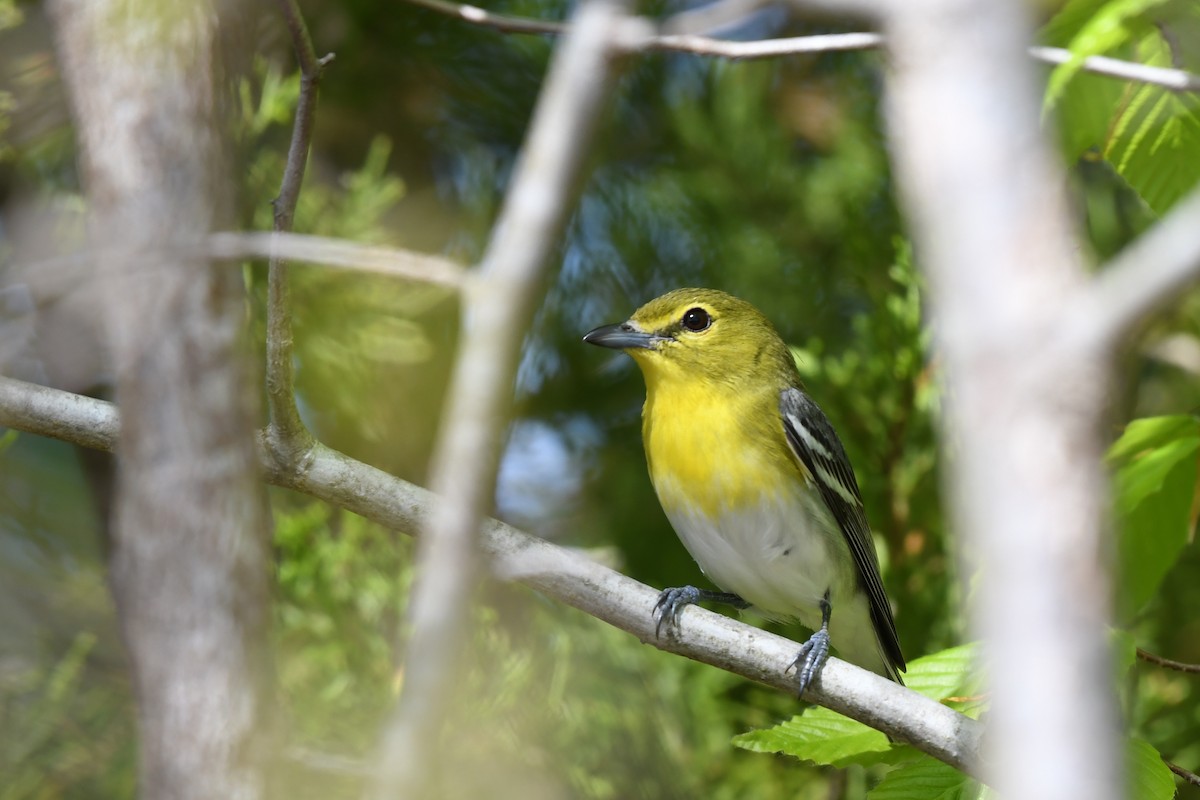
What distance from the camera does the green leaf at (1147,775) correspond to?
2.61 meters

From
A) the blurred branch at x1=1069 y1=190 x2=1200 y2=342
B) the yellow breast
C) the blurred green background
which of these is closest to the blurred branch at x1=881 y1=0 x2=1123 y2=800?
the blurred branch at x1=1069 y1=190 x2=1200 y2=342

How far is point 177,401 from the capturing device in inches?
101

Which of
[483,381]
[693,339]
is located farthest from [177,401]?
[693,339]

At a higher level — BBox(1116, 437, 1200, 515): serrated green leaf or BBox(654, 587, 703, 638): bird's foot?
BBox(1116, 437, 1200, 515): serrated green leaf

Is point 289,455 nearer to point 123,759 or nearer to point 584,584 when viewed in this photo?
point 584,584

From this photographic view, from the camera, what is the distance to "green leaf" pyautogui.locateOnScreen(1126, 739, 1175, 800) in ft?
8.55

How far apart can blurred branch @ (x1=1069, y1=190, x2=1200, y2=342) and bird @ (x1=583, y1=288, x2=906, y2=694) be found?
291 centimetres

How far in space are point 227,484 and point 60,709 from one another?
273 cm

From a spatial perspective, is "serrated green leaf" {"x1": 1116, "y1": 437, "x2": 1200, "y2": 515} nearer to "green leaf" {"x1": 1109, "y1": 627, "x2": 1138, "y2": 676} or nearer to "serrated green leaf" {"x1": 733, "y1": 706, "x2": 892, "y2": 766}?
"green leaf" {"x1": 1109, "y1": 627, "x2": 1138, "y2": 676}

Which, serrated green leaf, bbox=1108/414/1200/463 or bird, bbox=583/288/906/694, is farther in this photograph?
bird, bbox=583/288/906/694

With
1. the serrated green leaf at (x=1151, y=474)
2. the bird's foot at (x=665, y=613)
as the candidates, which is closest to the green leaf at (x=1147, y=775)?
the serrated green leaf at (x=1151, y=474)

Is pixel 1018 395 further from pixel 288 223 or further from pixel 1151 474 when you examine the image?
pixel 1151 474

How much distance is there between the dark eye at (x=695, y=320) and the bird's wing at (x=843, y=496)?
0.47 meters

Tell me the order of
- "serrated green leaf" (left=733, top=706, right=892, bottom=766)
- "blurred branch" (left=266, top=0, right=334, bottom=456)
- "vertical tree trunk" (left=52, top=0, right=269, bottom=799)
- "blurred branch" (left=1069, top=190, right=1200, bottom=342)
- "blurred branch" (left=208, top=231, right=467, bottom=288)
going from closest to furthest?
"blurred branch" (left=1069, top=190, right=1200, bottom=342), "blurred branch" (left=208, top=231, right=467, bottom=288), "vertical tree trunk" (left=52, top=0, right=269, bottom=799), "blurred branch" (left=266, top=0, right=334, bottom=456), "serrated green leaf" (left=733, top=706, right=892, bottom=766)
